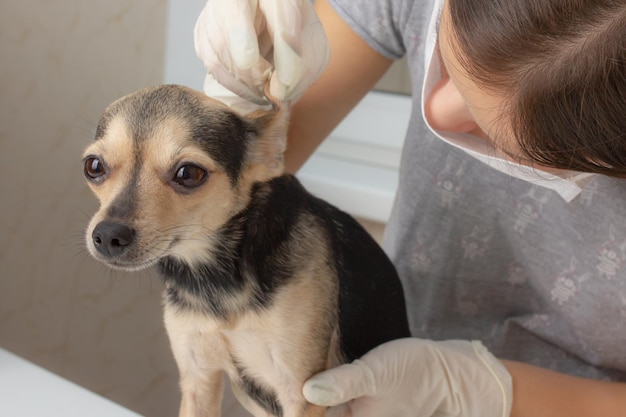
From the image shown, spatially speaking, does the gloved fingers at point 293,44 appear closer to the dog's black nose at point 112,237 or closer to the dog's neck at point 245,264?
the dog's neck at point 245,264

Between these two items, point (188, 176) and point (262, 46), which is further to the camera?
point (262, 46)

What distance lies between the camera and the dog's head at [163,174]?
2.50 feet

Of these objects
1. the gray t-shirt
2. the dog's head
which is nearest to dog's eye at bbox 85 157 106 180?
the dog's head

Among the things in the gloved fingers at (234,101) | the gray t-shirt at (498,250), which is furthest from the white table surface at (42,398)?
the gray t-shirt at (498,250)

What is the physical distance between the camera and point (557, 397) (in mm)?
1103

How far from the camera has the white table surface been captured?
85 centimetres

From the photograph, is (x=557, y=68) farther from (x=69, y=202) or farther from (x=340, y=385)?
(x=69, y=202)

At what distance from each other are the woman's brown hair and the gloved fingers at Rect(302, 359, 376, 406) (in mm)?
383

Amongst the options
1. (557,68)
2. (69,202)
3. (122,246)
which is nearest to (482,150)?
(557,68)

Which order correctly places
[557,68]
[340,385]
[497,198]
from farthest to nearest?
1. [497,198]
2. [340,385]
3. [557,68]

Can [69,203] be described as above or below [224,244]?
below

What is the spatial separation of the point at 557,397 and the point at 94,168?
80 cm

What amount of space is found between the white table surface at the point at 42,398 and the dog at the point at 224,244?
0.12m

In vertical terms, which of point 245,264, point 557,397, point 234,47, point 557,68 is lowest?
point 557,397
